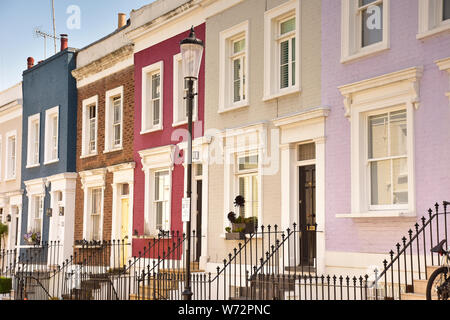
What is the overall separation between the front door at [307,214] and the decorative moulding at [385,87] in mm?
1879

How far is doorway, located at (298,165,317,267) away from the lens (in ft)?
47.1

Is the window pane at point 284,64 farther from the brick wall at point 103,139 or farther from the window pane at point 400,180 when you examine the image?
the brick wall at point 103,139

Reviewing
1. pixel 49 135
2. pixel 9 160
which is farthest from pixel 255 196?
pixel 9 160

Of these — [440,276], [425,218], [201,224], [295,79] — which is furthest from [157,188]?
[440,276]

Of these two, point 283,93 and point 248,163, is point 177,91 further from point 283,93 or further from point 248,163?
point 283,93

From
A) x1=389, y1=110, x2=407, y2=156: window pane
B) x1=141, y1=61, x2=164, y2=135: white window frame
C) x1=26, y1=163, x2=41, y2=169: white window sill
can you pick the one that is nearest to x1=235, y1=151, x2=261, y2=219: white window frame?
x1=141, y1=61, x2=164, y2=135: white window frame

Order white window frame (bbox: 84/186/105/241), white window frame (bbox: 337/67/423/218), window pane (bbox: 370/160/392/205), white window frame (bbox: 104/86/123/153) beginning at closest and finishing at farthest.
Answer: white window frame (bbox: 337/67/423/218)
window pane (bbox: 370/160/392/205)
white window frame (bbox: 104/86/123/153)
white window frame (bbox: 84/186/105/241)

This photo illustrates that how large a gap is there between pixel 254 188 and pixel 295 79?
285cm

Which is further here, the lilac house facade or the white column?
the white column

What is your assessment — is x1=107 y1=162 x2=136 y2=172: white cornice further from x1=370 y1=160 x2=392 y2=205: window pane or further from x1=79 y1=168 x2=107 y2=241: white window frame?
x1=370 y1=160 x2=392 y2=205: window pane

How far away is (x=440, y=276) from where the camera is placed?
32.2 feet

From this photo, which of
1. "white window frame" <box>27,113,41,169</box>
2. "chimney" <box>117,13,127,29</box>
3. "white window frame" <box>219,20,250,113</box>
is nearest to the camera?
"white window frame" <box>219,20,250,113</box>

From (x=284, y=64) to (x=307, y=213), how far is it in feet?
11.4

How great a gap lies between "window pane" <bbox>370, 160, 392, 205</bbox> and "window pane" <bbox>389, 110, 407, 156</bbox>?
0.31 m
